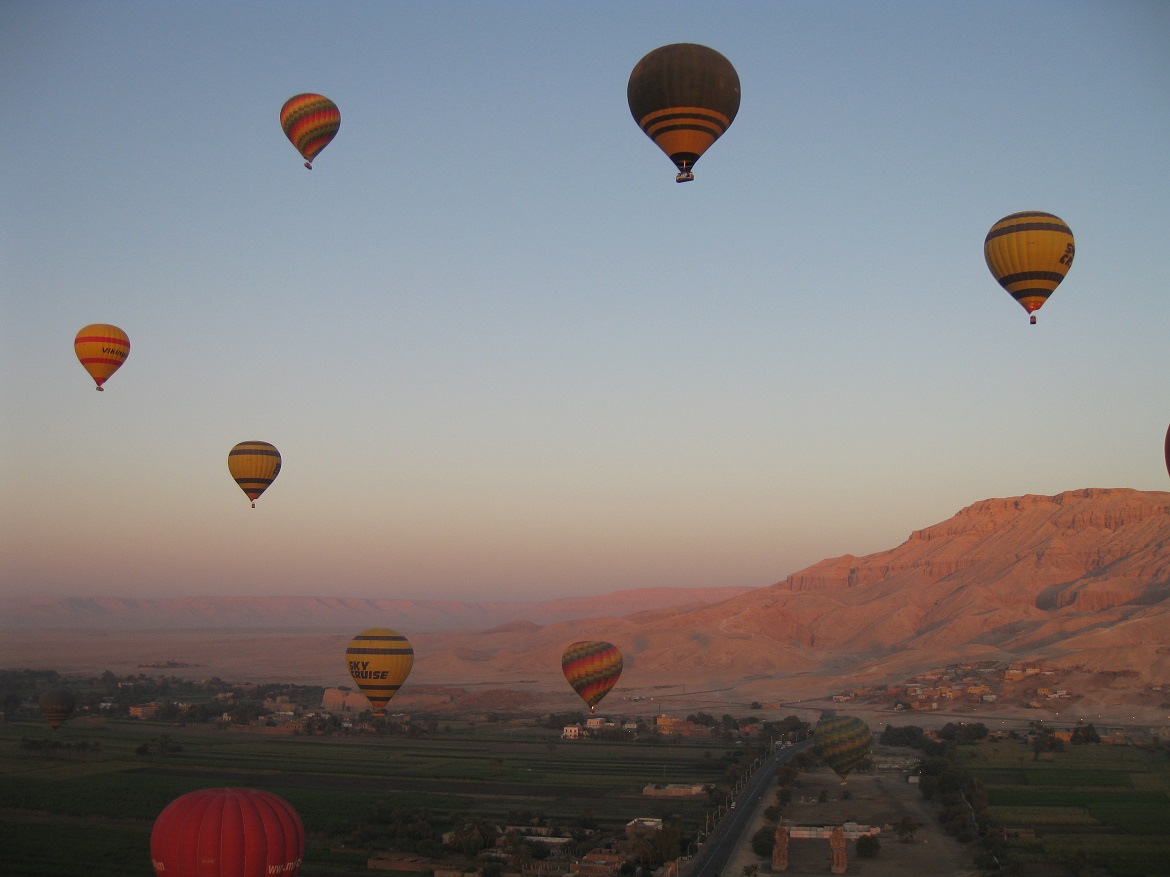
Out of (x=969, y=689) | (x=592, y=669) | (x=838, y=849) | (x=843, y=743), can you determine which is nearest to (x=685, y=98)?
(x=592, y=669)

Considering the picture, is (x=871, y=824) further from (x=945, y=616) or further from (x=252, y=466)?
(x=945, y=616)

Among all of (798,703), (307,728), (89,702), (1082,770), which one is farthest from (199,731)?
(1082,770)

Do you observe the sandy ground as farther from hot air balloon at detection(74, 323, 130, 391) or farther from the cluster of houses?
the cluster of houses

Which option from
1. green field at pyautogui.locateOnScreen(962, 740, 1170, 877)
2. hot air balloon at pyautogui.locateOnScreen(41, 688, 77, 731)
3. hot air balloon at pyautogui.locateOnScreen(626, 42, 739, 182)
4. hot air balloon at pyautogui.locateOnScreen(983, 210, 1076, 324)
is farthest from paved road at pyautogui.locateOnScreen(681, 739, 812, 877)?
hot air balloon at pyautogui.locateOnScreen(41, 688, 77, 731)

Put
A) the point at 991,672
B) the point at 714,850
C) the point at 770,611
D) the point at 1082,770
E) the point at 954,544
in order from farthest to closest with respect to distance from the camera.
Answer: the point at 954,544 < the point at 770,611 < the point at 991,672 < the point at 1082,770 < the point at 714,850

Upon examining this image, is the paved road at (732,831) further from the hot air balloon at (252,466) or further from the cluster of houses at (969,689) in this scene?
the cluster of houses at (969,689)

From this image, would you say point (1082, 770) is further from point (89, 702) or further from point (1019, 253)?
point (89, 702)

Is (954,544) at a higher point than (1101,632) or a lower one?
higher
